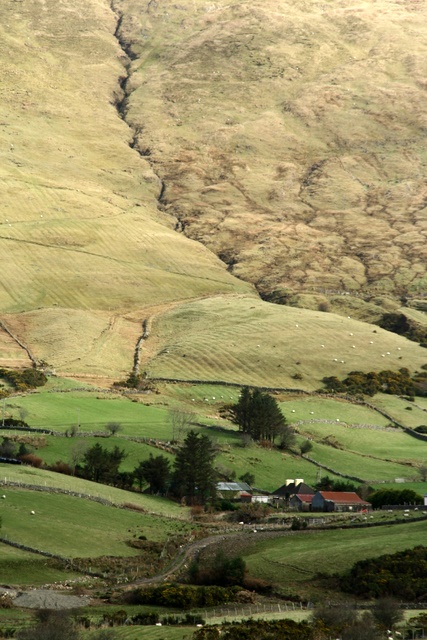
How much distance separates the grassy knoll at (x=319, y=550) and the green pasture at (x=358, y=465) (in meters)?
31.3

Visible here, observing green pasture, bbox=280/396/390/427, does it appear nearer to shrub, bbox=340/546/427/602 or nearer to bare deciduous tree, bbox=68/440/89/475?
bare deciduous tree, bbox=68/440/89/475

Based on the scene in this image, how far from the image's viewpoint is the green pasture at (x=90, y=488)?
79.7 metres

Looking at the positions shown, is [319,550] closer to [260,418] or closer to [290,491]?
[290,491]

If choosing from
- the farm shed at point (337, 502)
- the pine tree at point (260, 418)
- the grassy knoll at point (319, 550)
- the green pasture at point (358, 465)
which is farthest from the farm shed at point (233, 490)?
the grassy knoll at point (319, 550)

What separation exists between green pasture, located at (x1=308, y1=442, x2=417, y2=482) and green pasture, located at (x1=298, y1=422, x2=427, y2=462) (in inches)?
111

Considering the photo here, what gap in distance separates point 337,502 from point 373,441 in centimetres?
3318

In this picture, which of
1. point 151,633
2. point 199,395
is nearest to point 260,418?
point 199,395

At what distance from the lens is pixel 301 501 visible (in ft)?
294

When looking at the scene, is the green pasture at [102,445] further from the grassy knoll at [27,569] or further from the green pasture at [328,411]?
the grassy knoll at [27,569]

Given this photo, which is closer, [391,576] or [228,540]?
[391,576]

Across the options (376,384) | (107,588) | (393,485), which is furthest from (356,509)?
(376,384)

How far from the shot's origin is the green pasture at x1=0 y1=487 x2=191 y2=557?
6575 cm

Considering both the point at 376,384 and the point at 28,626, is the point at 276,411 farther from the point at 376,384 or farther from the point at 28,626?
the point at 28,626

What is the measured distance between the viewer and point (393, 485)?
100 m
